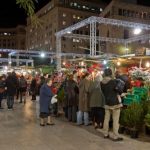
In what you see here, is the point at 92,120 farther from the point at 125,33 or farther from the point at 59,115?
the point at 125,33

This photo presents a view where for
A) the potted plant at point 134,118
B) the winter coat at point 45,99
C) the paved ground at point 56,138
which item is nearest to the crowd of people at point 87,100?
the winter coat at point 45,99

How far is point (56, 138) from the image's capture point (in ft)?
32.4

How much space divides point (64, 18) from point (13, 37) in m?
50.1

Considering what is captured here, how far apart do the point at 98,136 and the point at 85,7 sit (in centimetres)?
10453

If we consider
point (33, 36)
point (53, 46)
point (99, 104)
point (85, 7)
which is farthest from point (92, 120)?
point (33, 36)

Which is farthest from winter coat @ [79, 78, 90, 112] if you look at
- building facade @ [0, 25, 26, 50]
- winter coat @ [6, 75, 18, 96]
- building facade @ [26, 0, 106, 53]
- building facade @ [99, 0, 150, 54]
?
building facade @ [0, 25, 26, 50]

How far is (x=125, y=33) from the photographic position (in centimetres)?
7494

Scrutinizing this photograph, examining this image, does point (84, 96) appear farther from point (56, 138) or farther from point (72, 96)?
point (56, 138)

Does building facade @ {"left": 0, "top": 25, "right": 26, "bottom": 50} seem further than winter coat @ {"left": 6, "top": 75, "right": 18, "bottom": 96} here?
Yes

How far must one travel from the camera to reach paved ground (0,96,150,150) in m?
8.80

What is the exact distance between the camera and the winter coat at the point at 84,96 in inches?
470

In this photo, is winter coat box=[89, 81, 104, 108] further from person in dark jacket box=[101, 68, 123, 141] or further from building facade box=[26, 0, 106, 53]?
building facade box=[26, 0, 106, 53]

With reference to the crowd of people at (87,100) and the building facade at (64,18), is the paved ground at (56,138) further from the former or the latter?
the building facade at (64,18)

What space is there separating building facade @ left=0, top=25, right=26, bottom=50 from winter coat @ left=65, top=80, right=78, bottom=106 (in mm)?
134087
